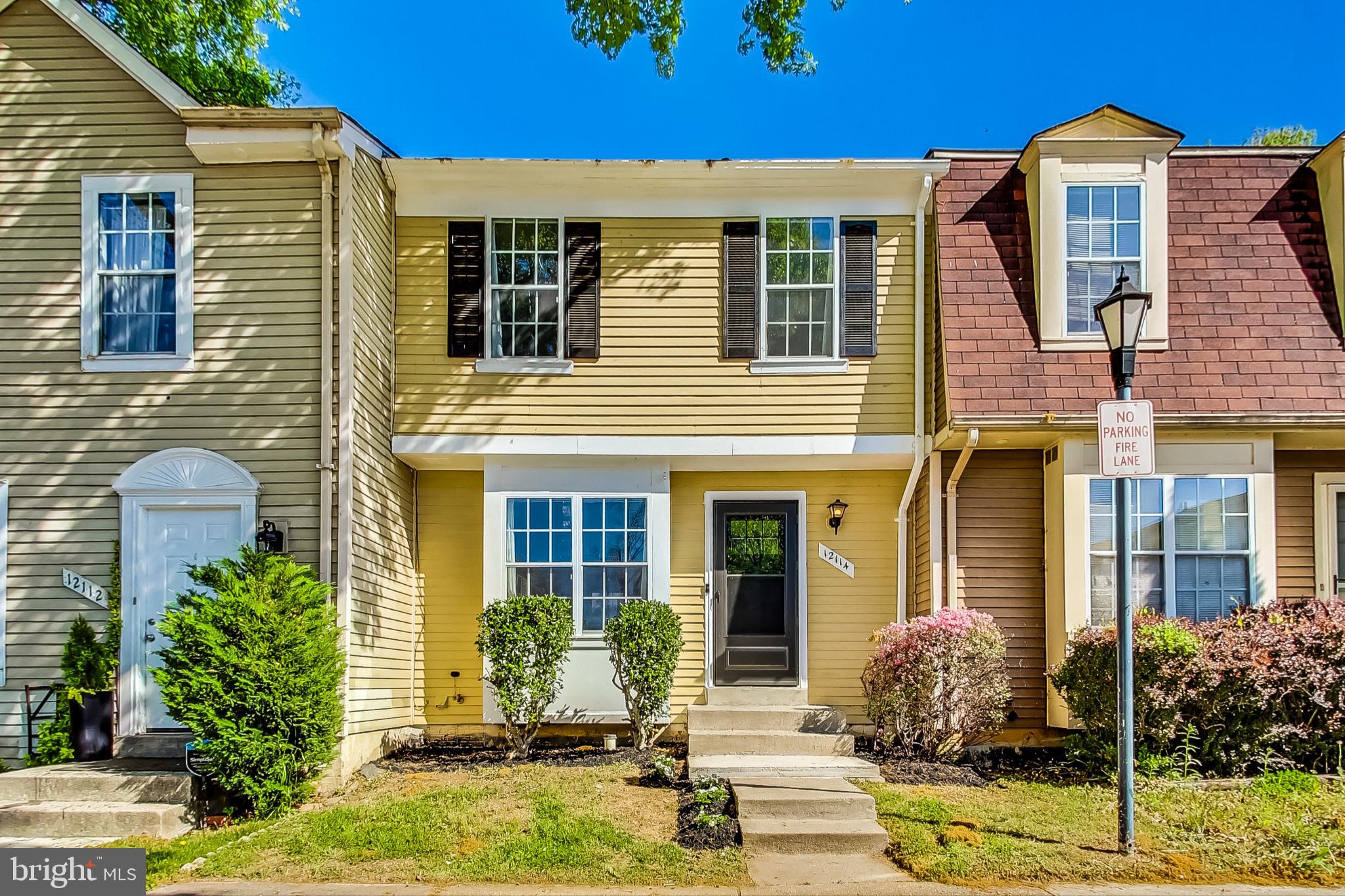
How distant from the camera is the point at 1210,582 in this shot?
9430 mm

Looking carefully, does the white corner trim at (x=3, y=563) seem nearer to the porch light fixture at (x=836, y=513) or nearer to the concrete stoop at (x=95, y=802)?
the concrete stoop at (x=95, y=802)

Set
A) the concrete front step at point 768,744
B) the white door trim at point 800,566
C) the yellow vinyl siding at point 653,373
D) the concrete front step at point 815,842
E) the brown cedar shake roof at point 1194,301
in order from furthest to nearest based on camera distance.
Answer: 1. the white door trim at point 800,566
2. the yellow vinyl siding at point 653,373
3. the brown cedar shake roof at point 1194,301
4. the concrete front step at point 768,744
5. the concrete front step at point 815,842

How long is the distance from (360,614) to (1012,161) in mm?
7451

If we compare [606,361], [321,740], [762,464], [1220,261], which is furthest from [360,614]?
[1220,261]

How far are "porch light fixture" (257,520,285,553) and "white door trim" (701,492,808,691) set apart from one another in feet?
13.3

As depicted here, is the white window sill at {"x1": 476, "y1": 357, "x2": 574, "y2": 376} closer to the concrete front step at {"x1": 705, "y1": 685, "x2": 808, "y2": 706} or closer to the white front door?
the white front door

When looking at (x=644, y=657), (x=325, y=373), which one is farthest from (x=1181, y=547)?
(x=325, y=373)

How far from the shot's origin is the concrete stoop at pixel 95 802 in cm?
758

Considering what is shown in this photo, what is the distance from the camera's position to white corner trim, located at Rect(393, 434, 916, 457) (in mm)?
10102

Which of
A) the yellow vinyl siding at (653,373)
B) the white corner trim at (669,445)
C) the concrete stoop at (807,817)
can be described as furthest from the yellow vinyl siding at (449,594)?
the concrete stoop at (807,817)

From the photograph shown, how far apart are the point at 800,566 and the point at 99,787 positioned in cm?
639

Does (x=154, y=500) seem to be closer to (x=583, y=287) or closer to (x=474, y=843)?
(x=583, y=287)

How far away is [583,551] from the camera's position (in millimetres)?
10289

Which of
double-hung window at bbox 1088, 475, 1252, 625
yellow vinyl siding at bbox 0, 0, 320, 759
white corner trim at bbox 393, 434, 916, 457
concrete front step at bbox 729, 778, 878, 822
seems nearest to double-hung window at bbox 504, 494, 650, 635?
white corner trim at bbox 393, 434, 916, 457
